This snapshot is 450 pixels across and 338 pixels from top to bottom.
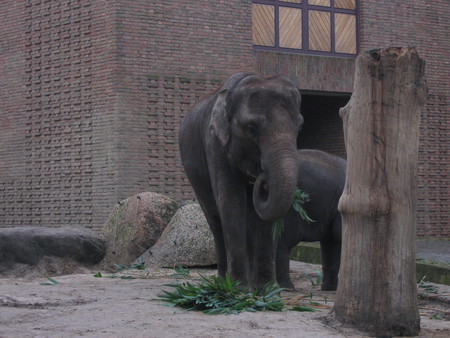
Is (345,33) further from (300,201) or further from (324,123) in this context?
(300,201)

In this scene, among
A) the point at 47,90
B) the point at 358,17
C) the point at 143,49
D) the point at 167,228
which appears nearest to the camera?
the point at 167,228

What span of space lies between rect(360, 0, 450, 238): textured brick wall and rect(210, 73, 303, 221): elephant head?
12.9m

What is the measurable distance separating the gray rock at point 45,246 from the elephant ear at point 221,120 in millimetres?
4669

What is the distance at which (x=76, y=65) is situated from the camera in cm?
1759

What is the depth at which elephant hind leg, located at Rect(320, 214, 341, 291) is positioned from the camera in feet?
29.2

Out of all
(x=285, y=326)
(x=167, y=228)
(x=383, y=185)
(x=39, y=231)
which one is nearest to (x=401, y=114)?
(x=383, y=185)

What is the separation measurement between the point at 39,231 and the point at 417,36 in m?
11.6

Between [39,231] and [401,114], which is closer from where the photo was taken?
[401,114]

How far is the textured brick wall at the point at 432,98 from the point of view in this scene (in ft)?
66.1

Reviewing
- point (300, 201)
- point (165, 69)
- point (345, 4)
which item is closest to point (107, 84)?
point (165, 69)

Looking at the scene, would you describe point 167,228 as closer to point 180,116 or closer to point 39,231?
point 39,231

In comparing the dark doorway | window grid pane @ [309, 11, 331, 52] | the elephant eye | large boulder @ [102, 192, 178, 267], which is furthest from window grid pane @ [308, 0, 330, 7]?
the elephant eye

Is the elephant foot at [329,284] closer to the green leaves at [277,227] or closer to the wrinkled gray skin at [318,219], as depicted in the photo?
the wrinkled gray skin at [318,219]

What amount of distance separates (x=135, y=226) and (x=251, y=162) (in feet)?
16.8
